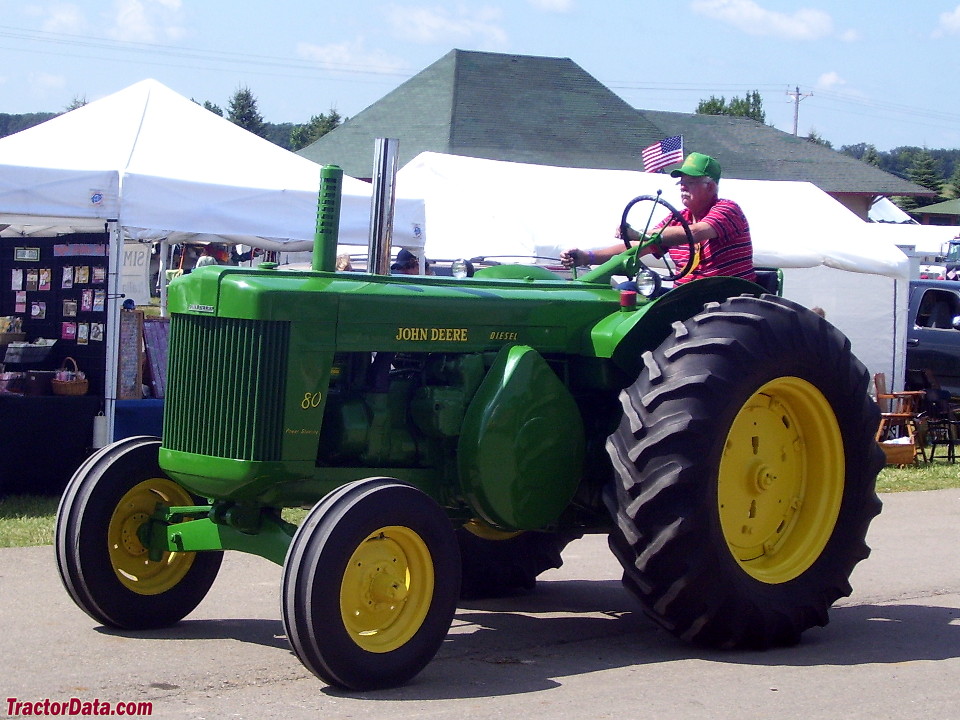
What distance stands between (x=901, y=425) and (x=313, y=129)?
64.0 m

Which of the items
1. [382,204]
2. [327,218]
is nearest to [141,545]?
[327,218]

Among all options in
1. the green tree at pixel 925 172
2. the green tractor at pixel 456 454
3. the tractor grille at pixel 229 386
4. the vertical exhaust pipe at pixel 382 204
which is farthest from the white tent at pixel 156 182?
the green tree at pixel 925 172

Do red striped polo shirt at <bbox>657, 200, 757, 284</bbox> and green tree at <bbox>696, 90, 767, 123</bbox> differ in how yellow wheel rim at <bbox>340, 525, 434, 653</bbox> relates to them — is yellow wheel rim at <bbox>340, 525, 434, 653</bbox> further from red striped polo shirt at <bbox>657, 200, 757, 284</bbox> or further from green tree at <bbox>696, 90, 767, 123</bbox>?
green tree at <bbox>696, 90, 767, 123</bbox>

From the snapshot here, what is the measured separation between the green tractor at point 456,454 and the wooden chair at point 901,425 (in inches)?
301

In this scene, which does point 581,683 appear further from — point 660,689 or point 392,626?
point 392,626

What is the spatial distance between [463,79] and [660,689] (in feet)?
102

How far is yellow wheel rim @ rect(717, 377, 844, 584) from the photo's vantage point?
18.3ft

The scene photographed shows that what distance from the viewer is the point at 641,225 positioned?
13.7m

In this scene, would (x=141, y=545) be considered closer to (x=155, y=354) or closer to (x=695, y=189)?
(x=695, y=189)

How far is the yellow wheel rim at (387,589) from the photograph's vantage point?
4574 mm

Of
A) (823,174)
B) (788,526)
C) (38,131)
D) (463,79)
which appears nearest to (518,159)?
(463,79)

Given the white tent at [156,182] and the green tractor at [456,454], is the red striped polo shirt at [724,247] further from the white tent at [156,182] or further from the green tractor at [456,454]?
the white tent at [156,182]

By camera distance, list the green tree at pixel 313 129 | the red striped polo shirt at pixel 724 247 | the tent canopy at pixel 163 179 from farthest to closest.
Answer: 1. the green tree at pixel 313 129
2. the tent canopy at pixel 163 179
3. the red striped polo shirt at pixel 724 247

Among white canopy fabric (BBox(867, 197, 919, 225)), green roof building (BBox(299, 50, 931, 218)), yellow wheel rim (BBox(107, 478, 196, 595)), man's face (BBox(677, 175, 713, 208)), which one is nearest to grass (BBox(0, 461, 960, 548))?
yellow wheel rim (BBox(107, 478, 196, 595))
